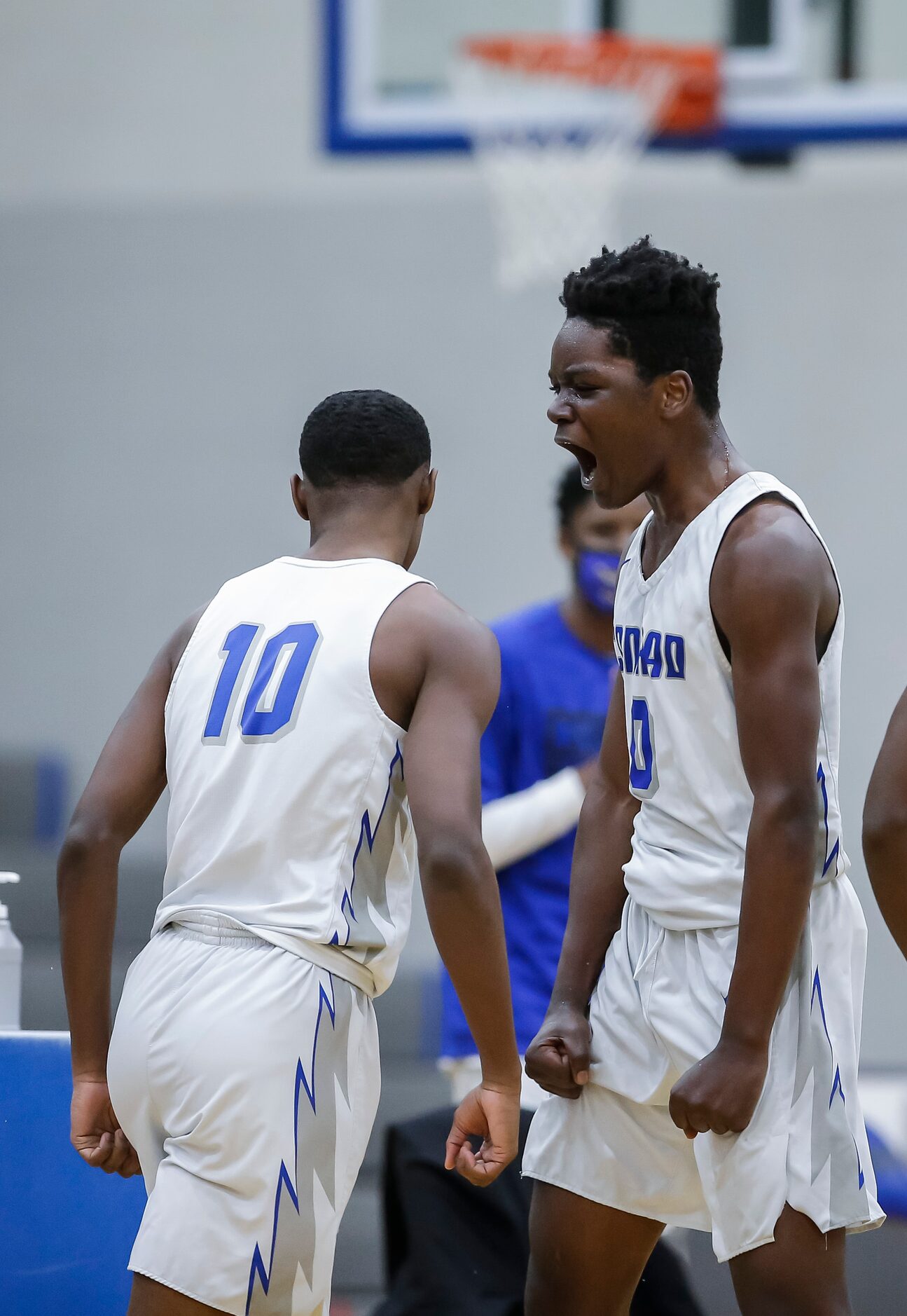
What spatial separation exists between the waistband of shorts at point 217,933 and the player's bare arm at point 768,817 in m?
0.60

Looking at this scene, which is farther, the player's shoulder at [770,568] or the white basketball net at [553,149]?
the white basketball net at [553,149]

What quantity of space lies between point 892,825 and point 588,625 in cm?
178

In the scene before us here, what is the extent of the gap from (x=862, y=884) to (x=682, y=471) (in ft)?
19.1

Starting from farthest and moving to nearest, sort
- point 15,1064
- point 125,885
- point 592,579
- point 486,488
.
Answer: point 486,488, point 125,885, point 592,579, point 15,1064

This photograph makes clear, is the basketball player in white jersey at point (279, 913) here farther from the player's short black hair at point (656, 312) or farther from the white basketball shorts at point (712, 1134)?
the player's short black hair at point (656, 312)

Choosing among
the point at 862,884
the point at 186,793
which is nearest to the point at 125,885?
the point at 862,884

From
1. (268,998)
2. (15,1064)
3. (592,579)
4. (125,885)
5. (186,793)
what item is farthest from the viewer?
(125,885)

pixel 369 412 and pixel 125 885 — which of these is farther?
pixel 125 885

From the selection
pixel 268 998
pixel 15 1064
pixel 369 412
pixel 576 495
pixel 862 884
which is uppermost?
pixel 369 412

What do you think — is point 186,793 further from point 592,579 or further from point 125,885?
point 125,885

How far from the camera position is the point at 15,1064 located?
→ 9.38 feet

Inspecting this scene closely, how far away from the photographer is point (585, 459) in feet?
7.43

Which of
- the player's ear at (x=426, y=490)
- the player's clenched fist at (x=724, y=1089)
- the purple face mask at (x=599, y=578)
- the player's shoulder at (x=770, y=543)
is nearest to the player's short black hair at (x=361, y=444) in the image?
the player's ear at (x=426, y=490)

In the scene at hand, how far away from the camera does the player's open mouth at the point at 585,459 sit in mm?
2186
